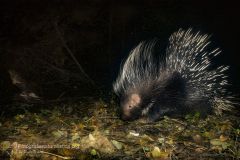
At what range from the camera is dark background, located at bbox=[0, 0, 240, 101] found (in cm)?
578

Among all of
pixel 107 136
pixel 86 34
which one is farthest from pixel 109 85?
pixel 107 136

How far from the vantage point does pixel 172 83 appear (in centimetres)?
436

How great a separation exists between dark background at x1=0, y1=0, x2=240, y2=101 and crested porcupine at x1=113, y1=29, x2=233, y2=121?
141 cm

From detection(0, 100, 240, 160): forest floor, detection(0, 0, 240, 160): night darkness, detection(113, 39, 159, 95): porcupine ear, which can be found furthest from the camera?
detection(113, 39, 159, 95): porcupine ear

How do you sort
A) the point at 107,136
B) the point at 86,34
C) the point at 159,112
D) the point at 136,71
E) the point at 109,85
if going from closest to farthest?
1. the point at 107,136
2. the point at 136,71
3. the point at 159,112
4. the point at 109,85
5. the point at 86,34

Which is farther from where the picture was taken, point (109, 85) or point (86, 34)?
point (86, 34)

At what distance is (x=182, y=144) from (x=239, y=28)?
495cm

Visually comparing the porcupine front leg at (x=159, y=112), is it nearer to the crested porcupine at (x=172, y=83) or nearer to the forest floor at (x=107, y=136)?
the crested porcupine at (x=172, y=83)

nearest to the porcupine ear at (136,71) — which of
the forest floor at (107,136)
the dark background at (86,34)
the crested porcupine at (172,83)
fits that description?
the crested porcupine at (172,83)

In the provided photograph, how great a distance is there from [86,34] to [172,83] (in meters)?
3.05

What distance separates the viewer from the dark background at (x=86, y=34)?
578cm

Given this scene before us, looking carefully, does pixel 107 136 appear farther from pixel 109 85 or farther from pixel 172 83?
pixel 109 85

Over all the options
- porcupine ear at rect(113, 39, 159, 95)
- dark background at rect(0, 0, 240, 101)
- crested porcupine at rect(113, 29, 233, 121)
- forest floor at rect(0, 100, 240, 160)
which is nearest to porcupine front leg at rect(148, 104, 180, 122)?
crested porcupine at rect(113, 29, 233, 121)

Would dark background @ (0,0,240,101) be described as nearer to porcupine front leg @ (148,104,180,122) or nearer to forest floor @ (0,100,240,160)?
forest floor @ (0,100,240,160)
